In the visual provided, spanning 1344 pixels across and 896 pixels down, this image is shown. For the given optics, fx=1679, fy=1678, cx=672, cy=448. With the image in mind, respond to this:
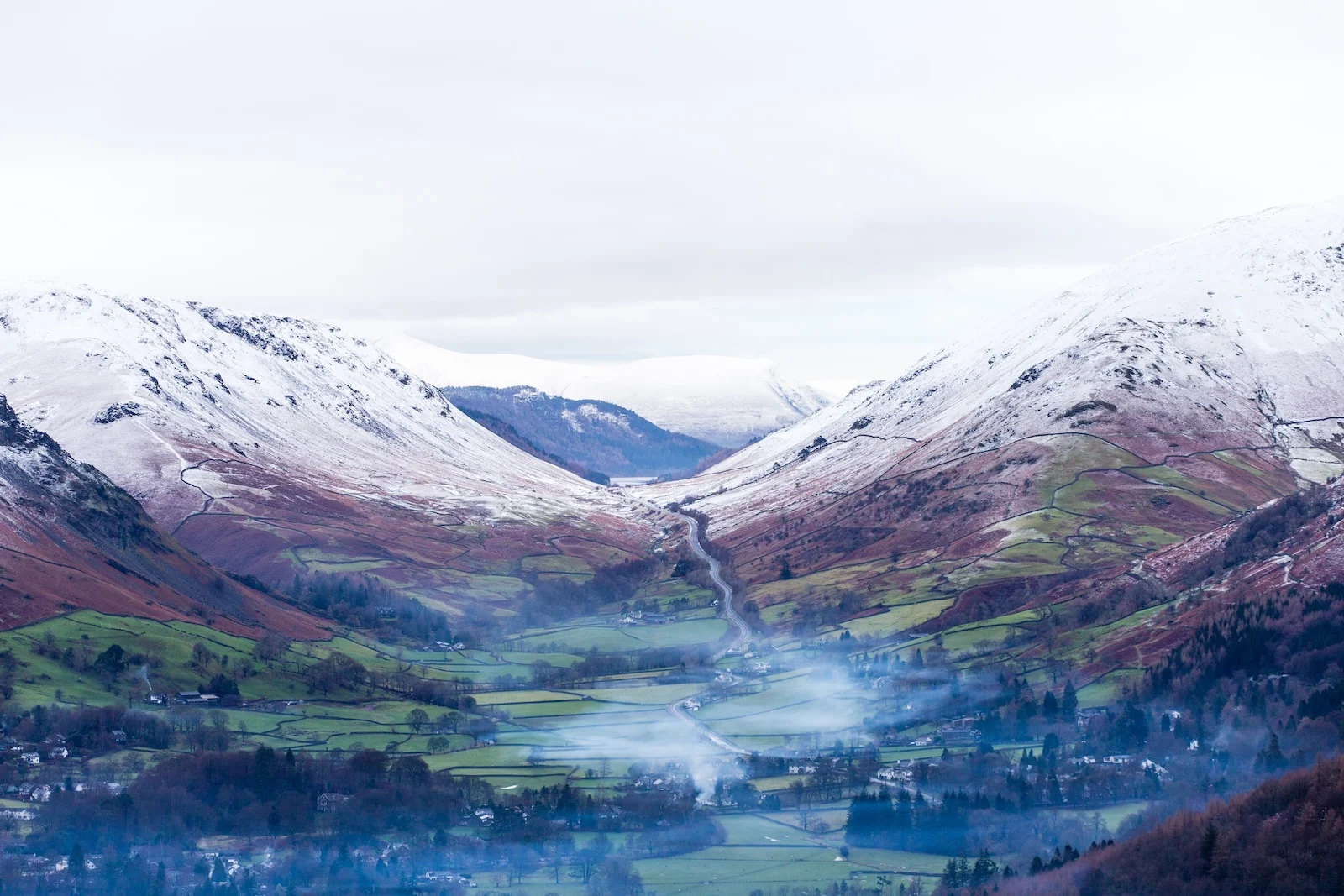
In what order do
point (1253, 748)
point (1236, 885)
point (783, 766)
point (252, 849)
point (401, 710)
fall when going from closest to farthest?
point (1236, 885), point (252, 849), point (1253, 748), point (783, 766), point (401, 710)

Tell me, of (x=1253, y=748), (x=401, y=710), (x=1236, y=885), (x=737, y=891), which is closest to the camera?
(x=1236, y=885)

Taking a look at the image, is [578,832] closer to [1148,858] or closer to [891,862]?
[891,862]

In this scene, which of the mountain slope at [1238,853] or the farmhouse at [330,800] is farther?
the farmhouse at [330,800]

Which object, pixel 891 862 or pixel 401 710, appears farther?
pixel 401 710

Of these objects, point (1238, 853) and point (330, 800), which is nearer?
point (1238, 853)

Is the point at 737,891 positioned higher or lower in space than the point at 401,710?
lower

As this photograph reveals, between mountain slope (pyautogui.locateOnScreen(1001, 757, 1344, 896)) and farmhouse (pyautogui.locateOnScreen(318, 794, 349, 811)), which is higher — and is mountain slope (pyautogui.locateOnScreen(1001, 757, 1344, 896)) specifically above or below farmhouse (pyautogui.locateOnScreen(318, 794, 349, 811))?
below

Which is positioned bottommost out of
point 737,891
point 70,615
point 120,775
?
point 737,891

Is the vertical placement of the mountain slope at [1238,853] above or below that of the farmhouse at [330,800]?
below

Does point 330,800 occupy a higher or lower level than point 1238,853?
higher

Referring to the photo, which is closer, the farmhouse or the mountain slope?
the mountain slope

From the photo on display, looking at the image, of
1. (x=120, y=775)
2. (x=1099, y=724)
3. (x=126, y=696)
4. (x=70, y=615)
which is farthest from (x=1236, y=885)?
(x=70, y=615)
